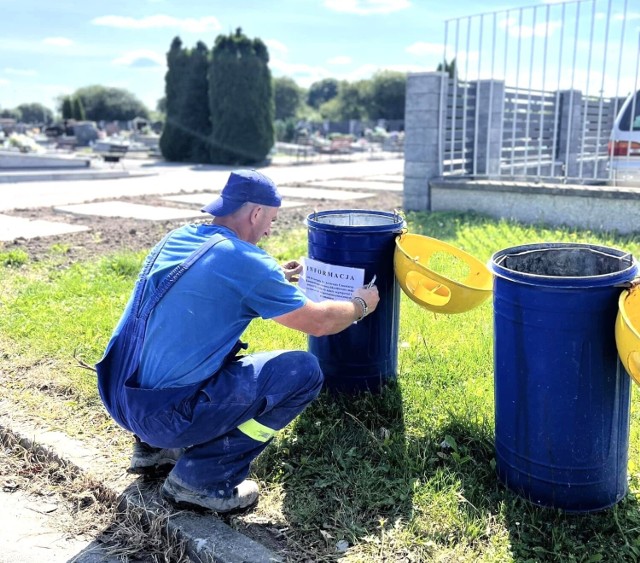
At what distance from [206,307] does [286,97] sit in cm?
9913

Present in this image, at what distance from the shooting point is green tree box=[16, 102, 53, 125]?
9694 cm

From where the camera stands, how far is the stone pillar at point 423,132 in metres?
9.22

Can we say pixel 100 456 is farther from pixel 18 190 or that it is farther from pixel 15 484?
pixel 18 190

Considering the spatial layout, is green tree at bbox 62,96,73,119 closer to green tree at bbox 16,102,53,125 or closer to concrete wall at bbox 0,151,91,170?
concrete wall at bbox 0,151,91,170

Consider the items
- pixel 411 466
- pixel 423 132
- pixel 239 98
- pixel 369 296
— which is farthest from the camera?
pixel 239 98

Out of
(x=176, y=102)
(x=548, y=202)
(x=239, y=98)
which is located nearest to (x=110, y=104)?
(x=176, y=102)

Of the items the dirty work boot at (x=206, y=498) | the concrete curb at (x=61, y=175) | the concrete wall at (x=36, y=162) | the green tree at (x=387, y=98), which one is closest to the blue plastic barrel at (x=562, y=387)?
the dirty work boot at (x=206, y=498)

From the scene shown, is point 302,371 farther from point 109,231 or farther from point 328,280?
point 109,231

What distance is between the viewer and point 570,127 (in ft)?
39.4

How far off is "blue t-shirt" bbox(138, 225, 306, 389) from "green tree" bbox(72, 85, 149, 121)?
87426mm

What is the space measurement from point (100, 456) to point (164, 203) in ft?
29.0

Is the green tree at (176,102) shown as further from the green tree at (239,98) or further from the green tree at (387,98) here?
the green tree at (387,98)

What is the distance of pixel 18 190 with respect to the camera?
13.8 meters

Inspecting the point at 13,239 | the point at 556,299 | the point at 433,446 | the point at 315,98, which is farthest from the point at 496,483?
the point at 315,98
